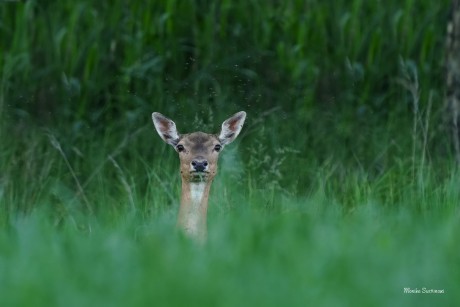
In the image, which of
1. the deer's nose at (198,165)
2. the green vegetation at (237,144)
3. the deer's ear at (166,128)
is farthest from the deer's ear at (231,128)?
the deer's nose at (198,165)

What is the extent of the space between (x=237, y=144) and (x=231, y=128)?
68.4 inches

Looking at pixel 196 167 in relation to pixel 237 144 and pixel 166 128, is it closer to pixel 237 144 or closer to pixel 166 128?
pixel 166 128

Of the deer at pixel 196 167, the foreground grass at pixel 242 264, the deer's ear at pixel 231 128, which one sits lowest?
the foreground grass at pixel 242 264

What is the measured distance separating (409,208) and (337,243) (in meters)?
2.27

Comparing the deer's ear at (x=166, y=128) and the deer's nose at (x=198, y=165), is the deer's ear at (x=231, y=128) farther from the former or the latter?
Result: the deer's nose at (x=198, y=165)

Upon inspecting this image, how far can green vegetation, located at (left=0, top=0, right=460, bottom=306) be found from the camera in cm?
625

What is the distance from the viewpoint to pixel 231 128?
30.3 ft

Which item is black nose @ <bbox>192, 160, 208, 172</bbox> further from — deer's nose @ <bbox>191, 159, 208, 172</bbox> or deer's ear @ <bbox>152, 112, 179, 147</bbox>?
deer's ear @ <bbox>152, 112, 179, 147</bbox>

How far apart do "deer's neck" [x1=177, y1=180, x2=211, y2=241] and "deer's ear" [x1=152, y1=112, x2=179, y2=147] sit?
684mm

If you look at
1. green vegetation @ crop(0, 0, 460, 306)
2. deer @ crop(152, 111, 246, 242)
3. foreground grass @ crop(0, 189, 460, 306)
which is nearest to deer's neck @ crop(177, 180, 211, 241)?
deer @ crop(152, 111, 246, 242)

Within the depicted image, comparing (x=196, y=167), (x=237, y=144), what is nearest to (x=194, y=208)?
(x=196, y=167)

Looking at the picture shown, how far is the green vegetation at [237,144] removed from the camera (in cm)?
625

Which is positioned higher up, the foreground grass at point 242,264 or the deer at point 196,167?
the deer at point 196,167

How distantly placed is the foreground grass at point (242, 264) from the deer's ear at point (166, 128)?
5.11ft
